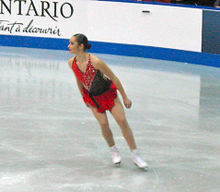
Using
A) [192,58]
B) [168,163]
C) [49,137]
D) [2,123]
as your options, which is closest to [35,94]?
[2,123]

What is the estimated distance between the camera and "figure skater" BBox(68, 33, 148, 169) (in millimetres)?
5840

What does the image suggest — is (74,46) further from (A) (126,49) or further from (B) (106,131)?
(A) (126,49)

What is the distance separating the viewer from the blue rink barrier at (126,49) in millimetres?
13758

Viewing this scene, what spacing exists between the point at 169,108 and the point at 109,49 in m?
6.08

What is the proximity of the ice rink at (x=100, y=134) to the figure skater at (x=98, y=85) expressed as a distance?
0.49 m

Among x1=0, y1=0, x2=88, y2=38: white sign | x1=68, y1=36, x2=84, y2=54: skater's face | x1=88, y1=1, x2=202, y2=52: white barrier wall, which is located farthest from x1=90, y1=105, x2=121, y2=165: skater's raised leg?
x1=0, y1=0, x2=88, y2=38: white sign

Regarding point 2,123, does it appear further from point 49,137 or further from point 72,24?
point 72,24

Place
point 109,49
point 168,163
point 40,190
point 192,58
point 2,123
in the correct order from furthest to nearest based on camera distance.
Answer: point 109,49
point 192,58
point 2,123
point 168,163
point 40,190

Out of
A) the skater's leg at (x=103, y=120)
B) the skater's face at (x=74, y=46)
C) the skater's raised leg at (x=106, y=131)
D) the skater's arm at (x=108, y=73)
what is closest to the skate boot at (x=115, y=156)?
the skater's raised leg at (x=106, y=131)

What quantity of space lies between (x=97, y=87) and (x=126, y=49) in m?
8.99

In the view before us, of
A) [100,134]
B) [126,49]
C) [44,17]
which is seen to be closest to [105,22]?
[126,49]

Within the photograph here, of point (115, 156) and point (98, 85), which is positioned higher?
point (98, 85)

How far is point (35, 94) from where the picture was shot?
972 centimetres

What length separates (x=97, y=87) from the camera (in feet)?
19.4
